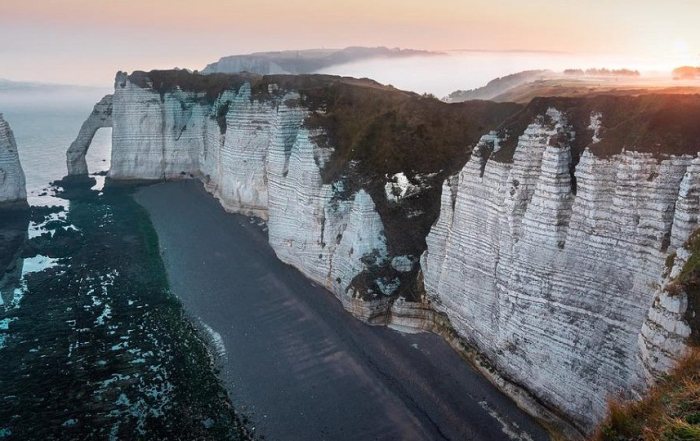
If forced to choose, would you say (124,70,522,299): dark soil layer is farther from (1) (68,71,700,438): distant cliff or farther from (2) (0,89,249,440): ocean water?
(2) (0,89,249,440): ocean water

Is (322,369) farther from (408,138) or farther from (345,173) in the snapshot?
(408,138)

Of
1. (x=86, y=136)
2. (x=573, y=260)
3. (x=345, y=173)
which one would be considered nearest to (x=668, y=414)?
(x=573, y=260)

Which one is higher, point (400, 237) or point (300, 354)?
point (400, 237)

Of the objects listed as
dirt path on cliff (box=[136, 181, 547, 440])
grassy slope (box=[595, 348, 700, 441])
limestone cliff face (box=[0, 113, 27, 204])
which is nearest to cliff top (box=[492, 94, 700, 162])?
grassy slope (box=[595, 348, 700, 441])

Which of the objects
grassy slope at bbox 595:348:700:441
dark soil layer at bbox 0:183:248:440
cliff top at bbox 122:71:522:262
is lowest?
dark soil layer at bbox 0:183:248:440

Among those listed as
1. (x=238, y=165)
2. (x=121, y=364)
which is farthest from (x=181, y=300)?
(x=238, y=165)

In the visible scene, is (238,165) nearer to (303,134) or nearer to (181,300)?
(303,134)
